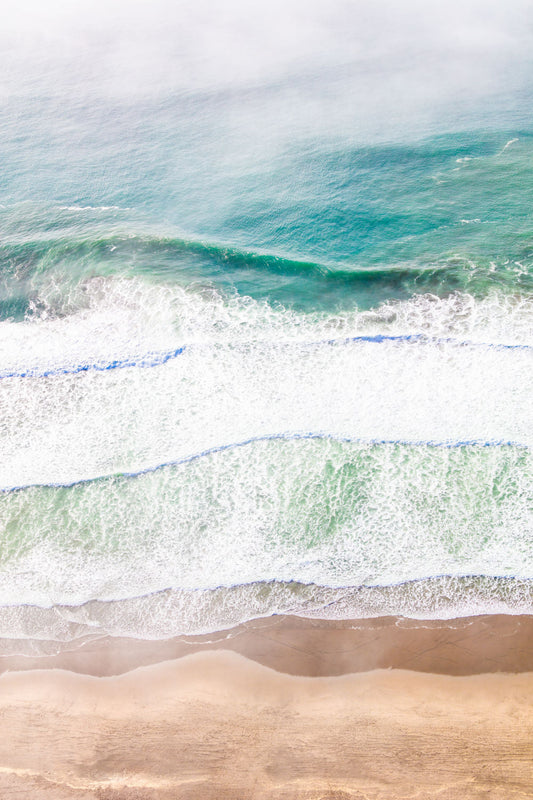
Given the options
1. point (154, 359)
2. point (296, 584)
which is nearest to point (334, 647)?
point (296, 584)

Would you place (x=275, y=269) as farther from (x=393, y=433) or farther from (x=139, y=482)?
(x=139, y=482)

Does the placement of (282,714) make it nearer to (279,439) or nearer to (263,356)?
(279,439)

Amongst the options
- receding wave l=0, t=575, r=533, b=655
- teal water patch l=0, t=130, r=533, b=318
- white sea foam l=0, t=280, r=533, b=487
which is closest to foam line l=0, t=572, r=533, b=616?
receding wave l=0, t=575, r=533, b=655

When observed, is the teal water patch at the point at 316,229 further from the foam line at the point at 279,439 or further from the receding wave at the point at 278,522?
the receding wave at the point at 278,522

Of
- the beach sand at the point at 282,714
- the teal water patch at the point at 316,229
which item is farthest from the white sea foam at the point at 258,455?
the teal water patch at the point at 316,229

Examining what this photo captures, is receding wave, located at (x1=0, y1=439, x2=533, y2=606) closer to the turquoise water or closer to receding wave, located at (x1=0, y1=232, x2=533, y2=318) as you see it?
the turquoise water

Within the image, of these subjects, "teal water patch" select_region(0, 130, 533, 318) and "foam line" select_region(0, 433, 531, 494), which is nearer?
"foam line" select_region(0, 433, 531, 494)

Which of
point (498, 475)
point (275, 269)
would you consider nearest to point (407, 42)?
point (275, 269)
